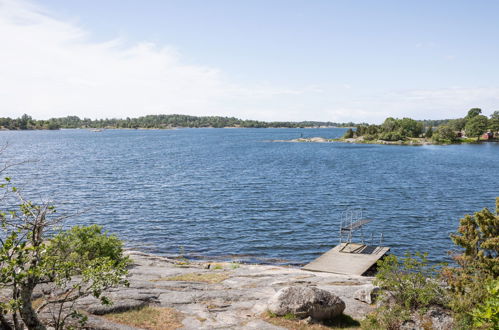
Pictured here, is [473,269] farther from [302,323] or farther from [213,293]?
[213,293]

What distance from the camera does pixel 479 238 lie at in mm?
20859

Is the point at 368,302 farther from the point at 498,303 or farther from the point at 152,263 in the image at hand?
the point at 152,263

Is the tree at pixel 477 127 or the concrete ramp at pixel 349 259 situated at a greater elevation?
the tree at pixel 477 127

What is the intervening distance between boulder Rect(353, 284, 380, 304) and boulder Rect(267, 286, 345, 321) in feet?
8.26

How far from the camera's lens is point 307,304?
1698 centimetres

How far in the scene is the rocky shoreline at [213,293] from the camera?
16.9 meters

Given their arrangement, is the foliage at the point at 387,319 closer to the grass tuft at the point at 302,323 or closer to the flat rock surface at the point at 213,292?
the grass tuft at the point at 302,323

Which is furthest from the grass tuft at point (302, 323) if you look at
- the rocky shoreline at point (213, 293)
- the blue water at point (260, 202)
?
the blue water at point (260, 202)

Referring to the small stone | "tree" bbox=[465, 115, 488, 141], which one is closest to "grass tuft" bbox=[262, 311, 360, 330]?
the small stone

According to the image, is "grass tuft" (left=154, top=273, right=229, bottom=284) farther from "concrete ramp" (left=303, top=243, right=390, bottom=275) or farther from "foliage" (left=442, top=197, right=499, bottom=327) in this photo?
"foliage" (left=442, top=197, right=499, bottom=327)

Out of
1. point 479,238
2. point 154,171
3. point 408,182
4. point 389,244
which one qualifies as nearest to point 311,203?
point 389,244

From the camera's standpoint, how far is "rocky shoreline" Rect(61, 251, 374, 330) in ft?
55.4

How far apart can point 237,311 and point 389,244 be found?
23.9 metres

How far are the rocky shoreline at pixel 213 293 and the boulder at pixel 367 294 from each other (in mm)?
222
